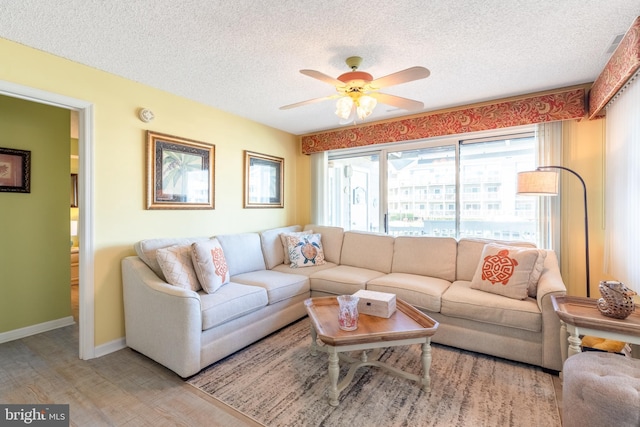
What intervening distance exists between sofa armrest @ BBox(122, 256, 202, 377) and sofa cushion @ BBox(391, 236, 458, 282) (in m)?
2.23

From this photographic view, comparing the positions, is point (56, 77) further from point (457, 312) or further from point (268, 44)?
point (457, 312)

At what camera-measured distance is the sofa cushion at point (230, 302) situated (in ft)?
7.24

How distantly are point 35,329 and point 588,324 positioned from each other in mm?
4575

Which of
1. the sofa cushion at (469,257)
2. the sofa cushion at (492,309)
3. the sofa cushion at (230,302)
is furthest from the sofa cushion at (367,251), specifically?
the sofa cushion at (230,302)

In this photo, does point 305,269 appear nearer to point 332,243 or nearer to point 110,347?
point 332,243

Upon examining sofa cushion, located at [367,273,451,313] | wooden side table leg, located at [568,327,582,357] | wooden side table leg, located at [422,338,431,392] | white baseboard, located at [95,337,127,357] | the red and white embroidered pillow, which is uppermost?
the red and white embroidered pillow

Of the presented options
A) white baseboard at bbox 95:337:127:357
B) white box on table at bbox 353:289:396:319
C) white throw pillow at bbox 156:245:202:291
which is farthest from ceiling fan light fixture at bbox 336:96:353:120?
white baseboard at bbox 95:337:127:357

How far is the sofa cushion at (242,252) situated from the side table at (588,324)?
2.76 metres

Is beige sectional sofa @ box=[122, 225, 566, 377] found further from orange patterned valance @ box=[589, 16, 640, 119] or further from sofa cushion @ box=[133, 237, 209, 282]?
orange patterned valance @ box=[589, 16, 640, 119]

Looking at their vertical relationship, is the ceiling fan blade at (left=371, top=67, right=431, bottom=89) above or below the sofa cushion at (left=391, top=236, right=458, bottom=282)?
above

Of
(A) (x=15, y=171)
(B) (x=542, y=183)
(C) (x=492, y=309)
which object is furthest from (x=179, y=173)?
(B) (x=542, y=183)

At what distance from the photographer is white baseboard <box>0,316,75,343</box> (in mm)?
2703

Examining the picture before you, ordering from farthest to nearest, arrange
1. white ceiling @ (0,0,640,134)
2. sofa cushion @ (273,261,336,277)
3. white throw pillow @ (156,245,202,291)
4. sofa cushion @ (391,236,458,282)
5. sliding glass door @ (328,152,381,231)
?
sliding glass door @ (328,152,381,231), sofa cushion @ (273,261,336,277), sofa cushion @ (391,236,458,282), white throw pillow @ (156,245,202,291), white ceiling @ (0,0,640,134)

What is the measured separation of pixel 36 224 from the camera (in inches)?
116
